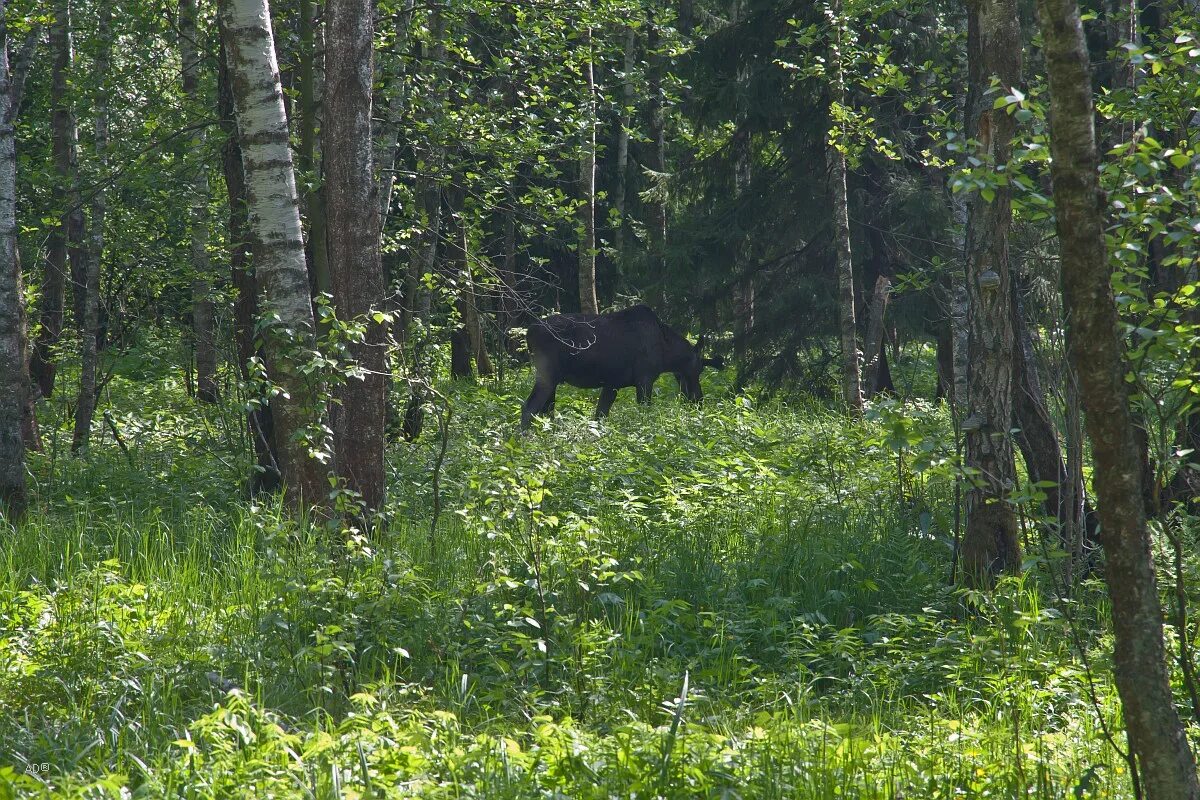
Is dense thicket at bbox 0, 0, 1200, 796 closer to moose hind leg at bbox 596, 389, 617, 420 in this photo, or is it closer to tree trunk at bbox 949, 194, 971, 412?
tree trunk at bbox 949, 194, 971, 412

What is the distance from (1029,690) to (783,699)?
1117 mm

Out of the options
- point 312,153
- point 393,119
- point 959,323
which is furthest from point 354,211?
point 959,323

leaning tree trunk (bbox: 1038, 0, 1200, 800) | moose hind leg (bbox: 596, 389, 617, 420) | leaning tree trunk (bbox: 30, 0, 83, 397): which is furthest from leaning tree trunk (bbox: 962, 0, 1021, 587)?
leaning tree trunk (bbox: 30, 0, 83, 397)

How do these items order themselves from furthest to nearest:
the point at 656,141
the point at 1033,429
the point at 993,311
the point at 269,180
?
the point at 656,141
the point at 1033,429
the point at 269,180
the point at 993,311

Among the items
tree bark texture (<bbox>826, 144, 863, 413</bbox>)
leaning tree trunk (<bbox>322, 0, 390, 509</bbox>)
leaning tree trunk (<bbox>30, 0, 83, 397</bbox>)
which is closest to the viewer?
leaning tree trunk (<bbox>322, 0, 390, 509</bbox>)

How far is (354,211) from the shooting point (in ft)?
25.4

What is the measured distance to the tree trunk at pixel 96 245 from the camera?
36.7 ft

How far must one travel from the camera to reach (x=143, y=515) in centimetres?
820

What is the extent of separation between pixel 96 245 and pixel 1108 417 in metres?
11.1

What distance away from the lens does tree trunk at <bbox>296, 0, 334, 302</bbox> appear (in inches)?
353

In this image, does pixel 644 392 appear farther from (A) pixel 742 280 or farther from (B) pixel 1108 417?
(B) pixel 1108 417

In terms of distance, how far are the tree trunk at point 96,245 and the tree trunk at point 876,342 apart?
10029 mm

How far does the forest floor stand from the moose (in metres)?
6.41

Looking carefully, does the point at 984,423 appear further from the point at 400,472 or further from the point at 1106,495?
the point at 400,472
